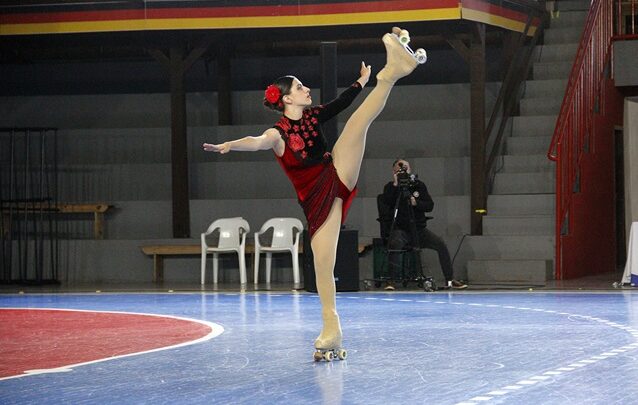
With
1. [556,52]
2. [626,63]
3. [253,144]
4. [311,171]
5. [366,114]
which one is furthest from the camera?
[556,52]

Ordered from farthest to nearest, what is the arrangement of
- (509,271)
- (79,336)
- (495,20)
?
(495,20), (509,271), (79,336)

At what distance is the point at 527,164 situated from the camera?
13.2m

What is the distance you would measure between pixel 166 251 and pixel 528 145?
14.0 ft

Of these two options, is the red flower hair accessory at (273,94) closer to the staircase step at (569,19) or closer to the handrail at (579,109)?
the handrail at (579,109)

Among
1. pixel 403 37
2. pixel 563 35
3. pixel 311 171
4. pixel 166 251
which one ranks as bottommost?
pixel 166 251

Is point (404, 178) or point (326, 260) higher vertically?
point (404, 178)

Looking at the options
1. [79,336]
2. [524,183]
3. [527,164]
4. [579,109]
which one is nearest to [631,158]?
[527,164]

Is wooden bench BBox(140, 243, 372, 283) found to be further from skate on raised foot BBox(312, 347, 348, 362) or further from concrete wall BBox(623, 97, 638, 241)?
skate on raised foot BBox(312, 347, 348, 362)

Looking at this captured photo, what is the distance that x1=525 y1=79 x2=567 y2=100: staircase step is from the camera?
45.7 feet

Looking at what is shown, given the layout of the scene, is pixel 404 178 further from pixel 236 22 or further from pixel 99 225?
pixel 99 225

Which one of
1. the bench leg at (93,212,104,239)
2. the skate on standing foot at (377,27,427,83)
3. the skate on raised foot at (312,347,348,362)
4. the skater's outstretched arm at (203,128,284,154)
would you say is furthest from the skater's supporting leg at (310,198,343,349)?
the bench leg at (93,212,104,239)

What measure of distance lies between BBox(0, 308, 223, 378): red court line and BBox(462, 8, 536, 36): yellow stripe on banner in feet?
17.7

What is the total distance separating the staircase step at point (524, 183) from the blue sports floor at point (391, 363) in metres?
4.06

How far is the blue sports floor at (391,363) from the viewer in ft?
15.4
